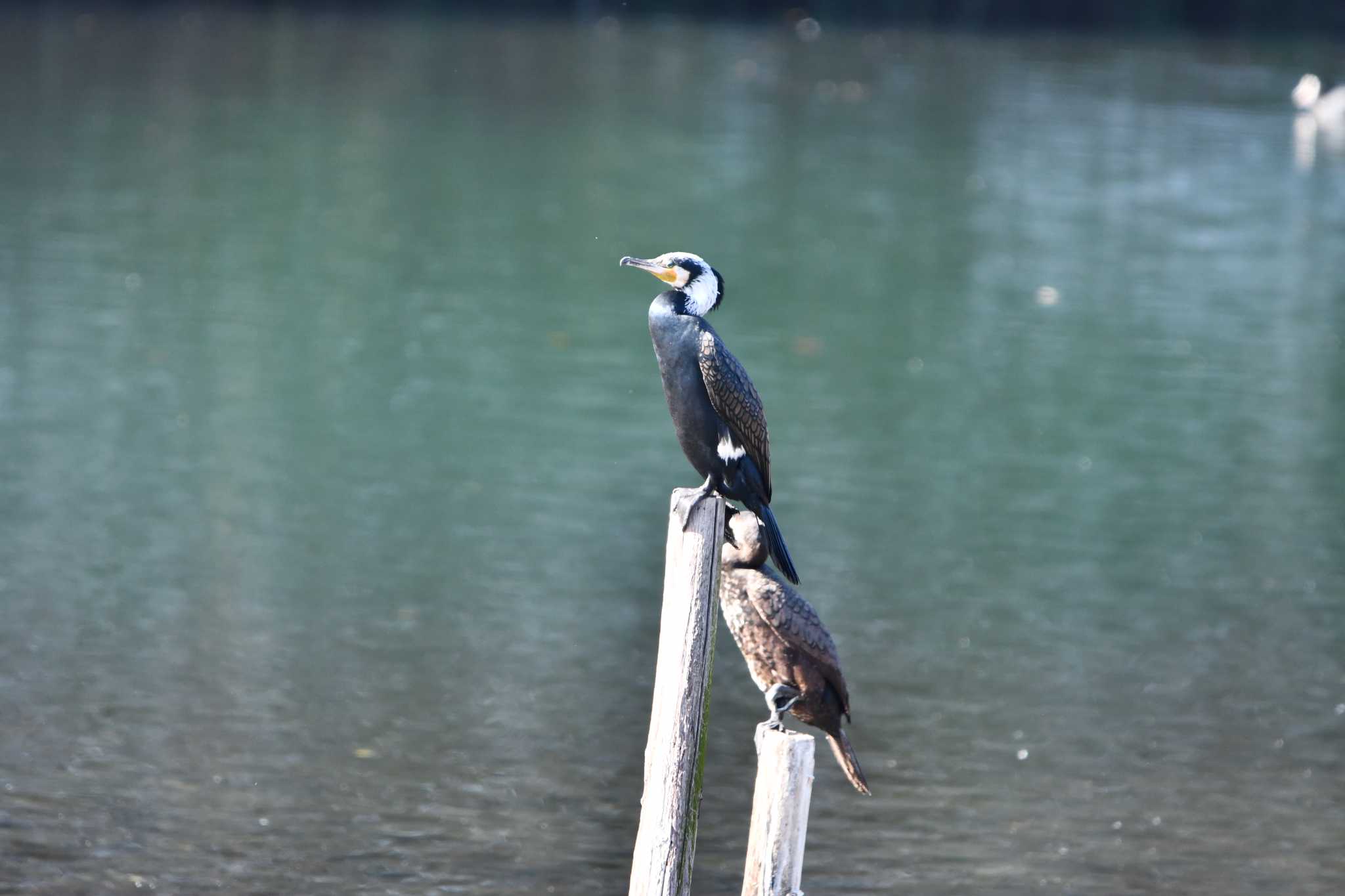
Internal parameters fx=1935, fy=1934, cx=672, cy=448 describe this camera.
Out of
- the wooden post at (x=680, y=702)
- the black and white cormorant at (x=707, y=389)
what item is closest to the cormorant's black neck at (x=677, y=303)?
the black and white cormorant at (x=707, y=389)

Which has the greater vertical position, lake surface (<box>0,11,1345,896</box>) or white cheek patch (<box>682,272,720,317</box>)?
white cheek patch (<box>682,272,720,317</box>)

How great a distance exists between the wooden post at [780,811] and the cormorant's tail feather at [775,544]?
43cm

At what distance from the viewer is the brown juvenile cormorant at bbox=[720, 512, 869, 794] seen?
5.44 meters

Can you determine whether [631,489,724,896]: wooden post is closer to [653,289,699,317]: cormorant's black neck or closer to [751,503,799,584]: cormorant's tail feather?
[751,503,799,584]: cormorant's tail feather

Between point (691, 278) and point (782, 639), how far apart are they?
1140mm

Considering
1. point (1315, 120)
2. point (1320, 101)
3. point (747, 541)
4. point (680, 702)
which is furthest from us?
point (1320, 101)

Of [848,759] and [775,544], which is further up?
[775,544]

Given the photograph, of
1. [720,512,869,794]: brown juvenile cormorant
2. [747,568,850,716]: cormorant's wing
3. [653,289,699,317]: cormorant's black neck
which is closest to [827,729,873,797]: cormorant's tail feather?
[720,512,869,794]: brown juvenile cormorant

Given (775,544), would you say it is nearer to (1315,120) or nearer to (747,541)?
(747,541)

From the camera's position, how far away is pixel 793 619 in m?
5.49

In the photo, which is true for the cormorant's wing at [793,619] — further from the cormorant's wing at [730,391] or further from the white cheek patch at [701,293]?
the white cheek patch at [701,293]

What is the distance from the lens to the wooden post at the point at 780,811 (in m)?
4.85

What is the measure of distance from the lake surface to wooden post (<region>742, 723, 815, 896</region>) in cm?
209

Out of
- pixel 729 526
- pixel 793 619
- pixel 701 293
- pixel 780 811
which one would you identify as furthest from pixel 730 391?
pixel 780 811
